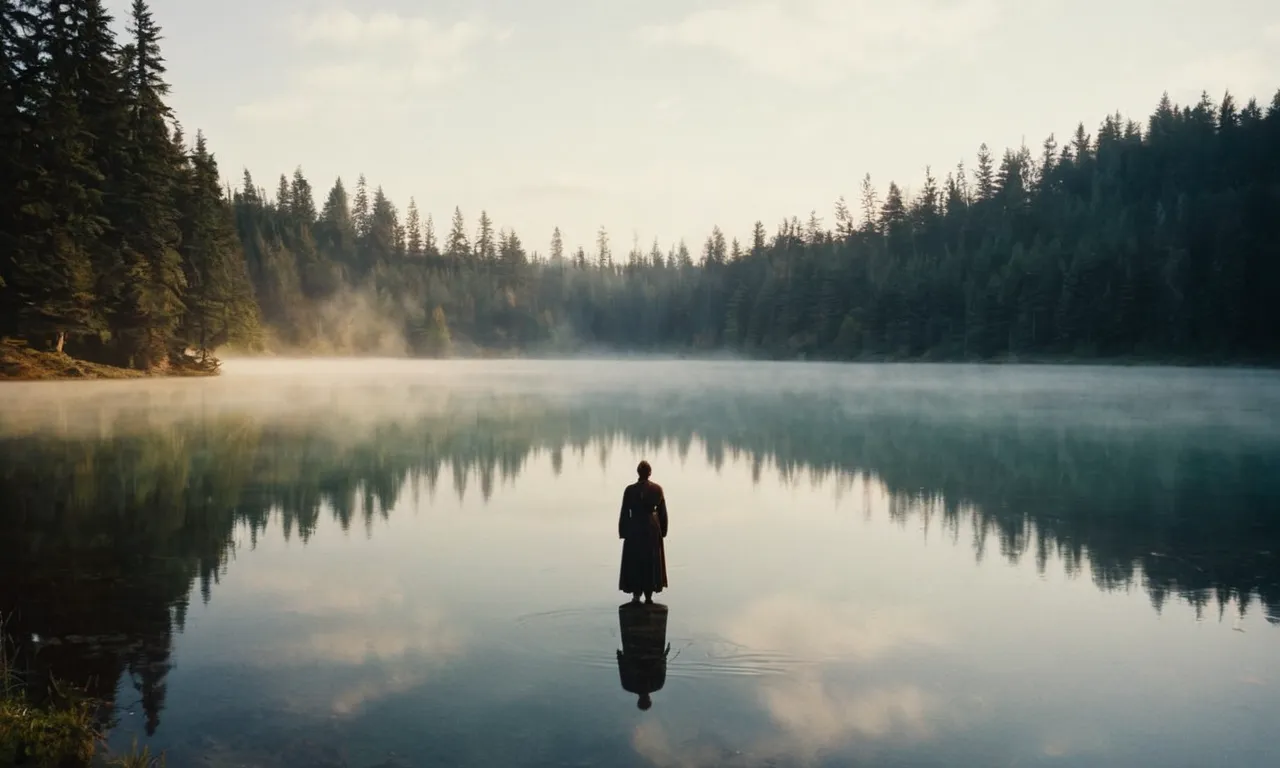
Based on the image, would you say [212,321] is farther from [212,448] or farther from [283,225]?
[283,225]

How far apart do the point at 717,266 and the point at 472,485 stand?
180 m

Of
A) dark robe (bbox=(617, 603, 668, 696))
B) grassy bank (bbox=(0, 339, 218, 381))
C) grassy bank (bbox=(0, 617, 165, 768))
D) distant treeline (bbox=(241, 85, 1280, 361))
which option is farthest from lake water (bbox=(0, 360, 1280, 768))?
distant treeline (bbox=(241, 85, 1280, 361))

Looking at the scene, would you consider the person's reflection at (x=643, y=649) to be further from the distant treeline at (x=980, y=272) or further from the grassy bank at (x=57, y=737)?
the distant treeline at (x=980, y=272)

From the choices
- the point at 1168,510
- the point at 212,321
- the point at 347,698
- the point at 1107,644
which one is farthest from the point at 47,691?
the point at 212,321

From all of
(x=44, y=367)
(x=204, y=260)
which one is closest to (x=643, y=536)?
(x=44, y=367)

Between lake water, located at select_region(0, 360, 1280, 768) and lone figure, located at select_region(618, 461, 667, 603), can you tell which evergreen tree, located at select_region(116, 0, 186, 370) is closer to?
lake water, located at select_region(0, 360, 1280, 768)

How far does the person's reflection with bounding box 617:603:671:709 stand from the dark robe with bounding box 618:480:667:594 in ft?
1.01

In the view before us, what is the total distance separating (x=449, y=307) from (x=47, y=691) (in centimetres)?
18330

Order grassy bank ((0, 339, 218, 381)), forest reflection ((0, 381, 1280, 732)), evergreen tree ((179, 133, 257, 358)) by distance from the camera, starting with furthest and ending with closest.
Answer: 1. evergreen tree ((179, 133, 257, 358))
2. grassy bank ((0, 339, 218, 381))
3. forest reflection ((0, 381, 1280, 732))

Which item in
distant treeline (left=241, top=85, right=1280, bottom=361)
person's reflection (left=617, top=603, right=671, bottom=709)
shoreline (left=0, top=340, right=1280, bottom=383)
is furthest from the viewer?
distant treeline (left=241, top=85, right=1280, bottom=361)

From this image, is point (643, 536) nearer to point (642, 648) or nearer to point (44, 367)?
point (642, 648)

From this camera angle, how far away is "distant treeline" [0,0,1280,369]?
54688mm

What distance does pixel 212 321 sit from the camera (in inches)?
2849

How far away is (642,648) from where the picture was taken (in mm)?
10070
